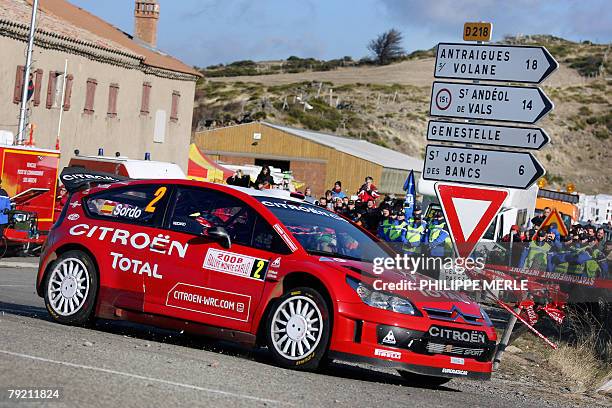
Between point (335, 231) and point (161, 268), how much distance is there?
171 cm

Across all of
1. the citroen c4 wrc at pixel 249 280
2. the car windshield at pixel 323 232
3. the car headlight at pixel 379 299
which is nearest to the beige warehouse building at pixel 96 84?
the citroen c4 wrc at pixel 249 280

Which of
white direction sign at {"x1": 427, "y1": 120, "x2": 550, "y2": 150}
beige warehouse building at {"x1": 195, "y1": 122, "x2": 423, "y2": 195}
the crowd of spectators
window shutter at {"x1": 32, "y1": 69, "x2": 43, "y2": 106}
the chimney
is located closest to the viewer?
white direction sign at {"x1": 427, "y1": 120, "x2": 550, "y2": 150}

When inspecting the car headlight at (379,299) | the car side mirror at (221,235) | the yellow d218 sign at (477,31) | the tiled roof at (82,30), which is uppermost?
the tiled roof at (82,30)

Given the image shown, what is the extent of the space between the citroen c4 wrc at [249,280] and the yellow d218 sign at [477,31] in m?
2.64

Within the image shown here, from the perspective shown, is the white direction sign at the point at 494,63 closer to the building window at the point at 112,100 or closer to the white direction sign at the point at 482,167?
the white direction sign at the point at 482,167

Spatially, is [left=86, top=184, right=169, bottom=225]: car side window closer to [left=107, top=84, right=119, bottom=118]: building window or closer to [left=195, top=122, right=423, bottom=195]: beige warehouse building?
[left=107, top=84, right=119, bottom=118]: building window

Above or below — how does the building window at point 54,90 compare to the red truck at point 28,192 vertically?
above

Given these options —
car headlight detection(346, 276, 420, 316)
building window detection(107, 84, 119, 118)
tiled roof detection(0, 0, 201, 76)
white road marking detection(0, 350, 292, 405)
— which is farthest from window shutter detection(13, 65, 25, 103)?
white road marking detection(0, 350, 292, 405)

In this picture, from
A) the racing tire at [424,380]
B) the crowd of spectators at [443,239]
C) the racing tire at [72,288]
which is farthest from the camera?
the crowd of spectators at [443,239]

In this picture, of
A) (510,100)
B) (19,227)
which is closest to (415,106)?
(19,227)

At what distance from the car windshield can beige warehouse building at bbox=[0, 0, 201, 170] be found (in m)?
32.7

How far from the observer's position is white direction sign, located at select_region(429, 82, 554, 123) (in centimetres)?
1242

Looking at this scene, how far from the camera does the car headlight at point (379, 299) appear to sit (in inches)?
404

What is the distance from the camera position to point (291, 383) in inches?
371
